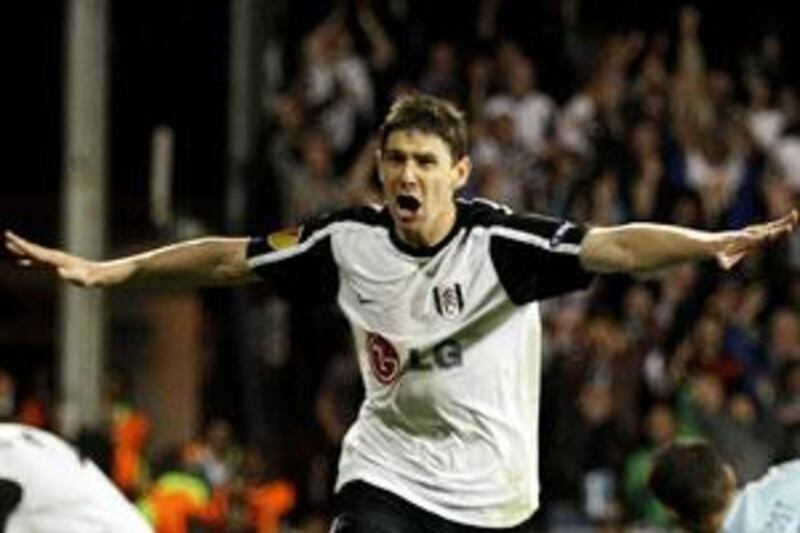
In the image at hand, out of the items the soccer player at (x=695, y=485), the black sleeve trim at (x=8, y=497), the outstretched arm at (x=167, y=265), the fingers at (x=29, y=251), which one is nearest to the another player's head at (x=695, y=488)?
the soccer player at (x=695, y=485)

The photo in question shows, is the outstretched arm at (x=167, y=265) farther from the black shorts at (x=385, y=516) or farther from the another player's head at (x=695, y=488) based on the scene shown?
the another player's head at (x=695, y=488)

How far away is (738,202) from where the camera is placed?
1596cm

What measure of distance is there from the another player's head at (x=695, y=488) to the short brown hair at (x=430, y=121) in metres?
1.13

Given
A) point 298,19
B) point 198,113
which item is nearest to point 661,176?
point 298,19

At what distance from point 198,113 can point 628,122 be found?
5.45 m

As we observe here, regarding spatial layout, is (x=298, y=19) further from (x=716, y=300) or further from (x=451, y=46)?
(x=716, y=300)

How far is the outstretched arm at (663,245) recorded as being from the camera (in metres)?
7.23

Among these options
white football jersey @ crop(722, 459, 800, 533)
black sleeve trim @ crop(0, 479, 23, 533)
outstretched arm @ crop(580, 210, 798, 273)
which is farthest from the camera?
outstretched arm @ crop(580, 210, 798, 273)

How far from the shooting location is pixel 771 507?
681cm

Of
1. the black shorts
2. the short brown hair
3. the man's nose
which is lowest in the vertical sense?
the black shorts

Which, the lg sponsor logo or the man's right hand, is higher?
the man's right hand

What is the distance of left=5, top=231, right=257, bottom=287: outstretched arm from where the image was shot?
7828mm

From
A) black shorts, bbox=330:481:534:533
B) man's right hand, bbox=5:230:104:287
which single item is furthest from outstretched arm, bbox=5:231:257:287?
black shorts, bbox=330:481:534:533

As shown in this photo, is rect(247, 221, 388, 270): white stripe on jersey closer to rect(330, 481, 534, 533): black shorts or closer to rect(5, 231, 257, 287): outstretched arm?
rect(5, 231, 257, 287): outstretched arm
